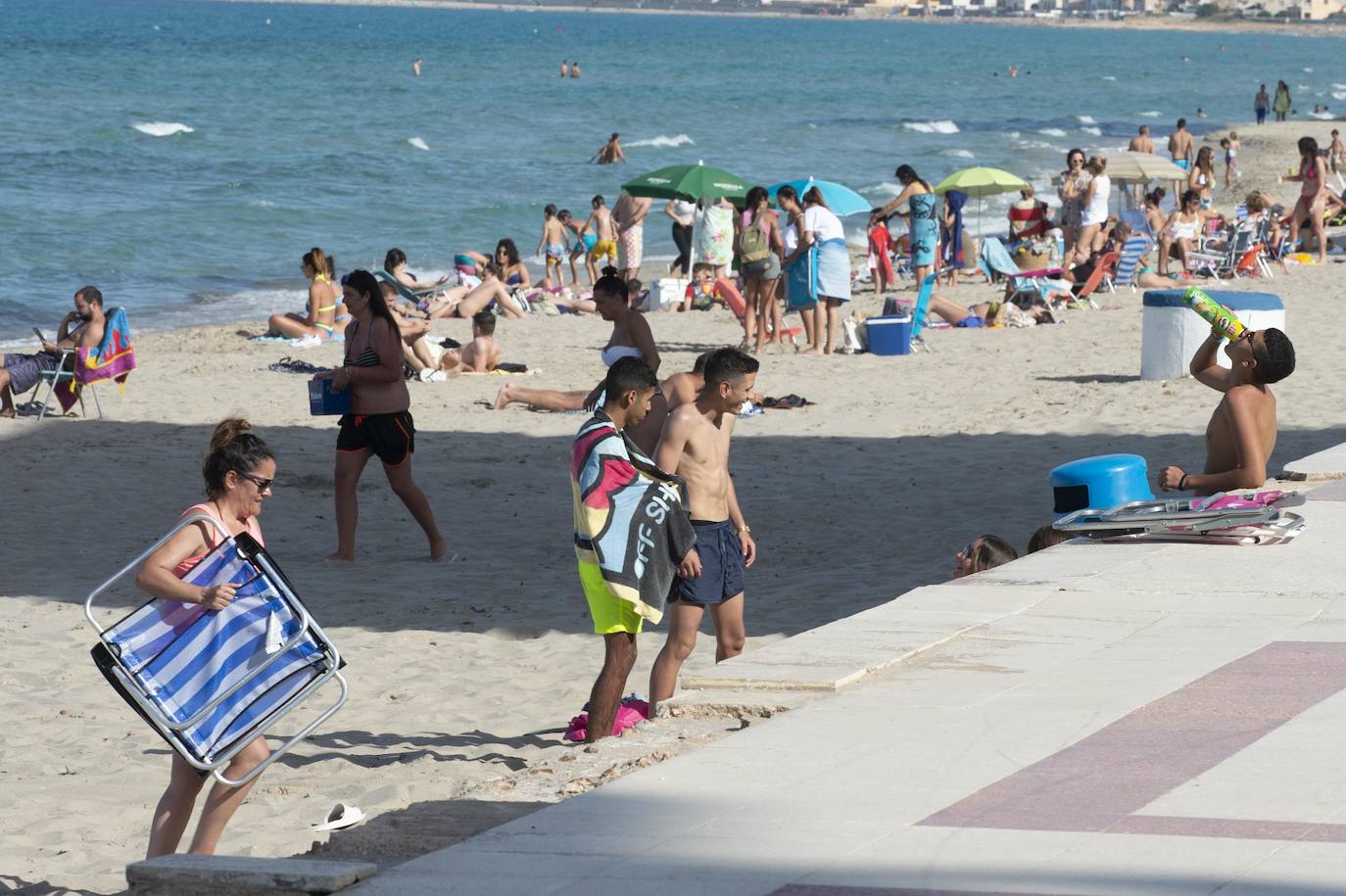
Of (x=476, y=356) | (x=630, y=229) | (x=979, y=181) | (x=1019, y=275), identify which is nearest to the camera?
(x=476, y=356)

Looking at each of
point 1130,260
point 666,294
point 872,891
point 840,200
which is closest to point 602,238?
point 666,294

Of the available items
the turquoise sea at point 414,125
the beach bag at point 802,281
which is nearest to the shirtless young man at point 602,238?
the turquoise sea at point 414,125

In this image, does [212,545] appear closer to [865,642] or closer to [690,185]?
[865,642]

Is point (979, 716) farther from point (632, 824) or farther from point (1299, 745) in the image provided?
point (632, 824)

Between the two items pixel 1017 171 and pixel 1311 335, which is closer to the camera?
pixel 1311 335

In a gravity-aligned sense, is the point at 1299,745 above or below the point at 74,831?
above

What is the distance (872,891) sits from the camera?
10.9 feet

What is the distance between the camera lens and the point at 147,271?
23.9m

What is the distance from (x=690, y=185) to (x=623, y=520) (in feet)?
43.3

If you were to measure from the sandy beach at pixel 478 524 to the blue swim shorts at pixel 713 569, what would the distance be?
79 centimetres

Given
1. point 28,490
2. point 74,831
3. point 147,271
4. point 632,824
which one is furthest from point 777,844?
point 147,271

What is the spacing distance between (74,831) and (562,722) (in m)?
1.73

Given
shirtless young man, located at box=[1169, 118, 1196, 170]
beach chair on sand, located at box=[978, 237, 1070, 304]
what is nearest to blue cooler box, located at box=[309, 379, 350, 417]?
beach chair on sand, located at box=[978, 237, 1070, 304]

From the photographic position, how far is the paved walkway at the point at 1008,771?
136 inches
